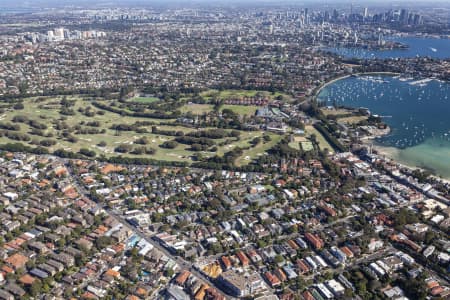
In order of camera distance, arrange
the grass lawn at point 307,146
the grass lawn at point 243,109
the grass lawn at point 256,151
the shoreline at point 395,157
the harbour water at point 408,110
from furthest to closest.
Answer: the grass lawn at point 243,109
the grass lawn at point 307,146
the harbour water at point 408,110
the grass lawn at point 256,151
the shoreline at point 395,157

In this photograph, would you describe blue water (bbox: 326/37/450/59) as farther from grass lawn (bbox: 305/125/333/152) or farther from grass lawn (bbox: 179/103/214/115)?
grass lawn (bbox: 305/125/333/152)

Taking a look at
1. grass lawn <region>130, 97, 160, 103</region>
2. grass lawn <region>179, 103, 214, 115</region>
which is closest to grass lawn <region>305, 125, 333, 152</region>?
grass lawn <region>179, 103, 214, 115</region>

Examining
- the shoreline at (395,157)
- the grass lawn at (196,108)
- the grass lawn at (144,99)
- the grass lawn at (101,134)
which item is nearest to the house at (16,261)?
the grass lawn at (101,134)

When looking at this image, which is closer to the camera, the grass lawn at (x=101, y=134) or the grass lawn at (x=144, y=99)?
the grass lawn at (x=101, y=134)

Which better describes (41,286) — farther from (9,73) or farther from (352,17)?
(352,17)

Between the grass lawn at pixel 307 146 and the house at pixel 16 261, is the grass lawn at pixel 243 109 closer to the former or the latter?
the grass lawn at pixel 307 146

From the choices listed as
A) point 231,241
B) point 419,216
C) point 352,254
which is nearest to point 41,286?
point 231,241

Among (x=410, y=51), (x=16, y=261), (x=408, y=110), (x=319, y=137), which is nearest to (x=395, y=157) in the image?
(x=319, y=137)
